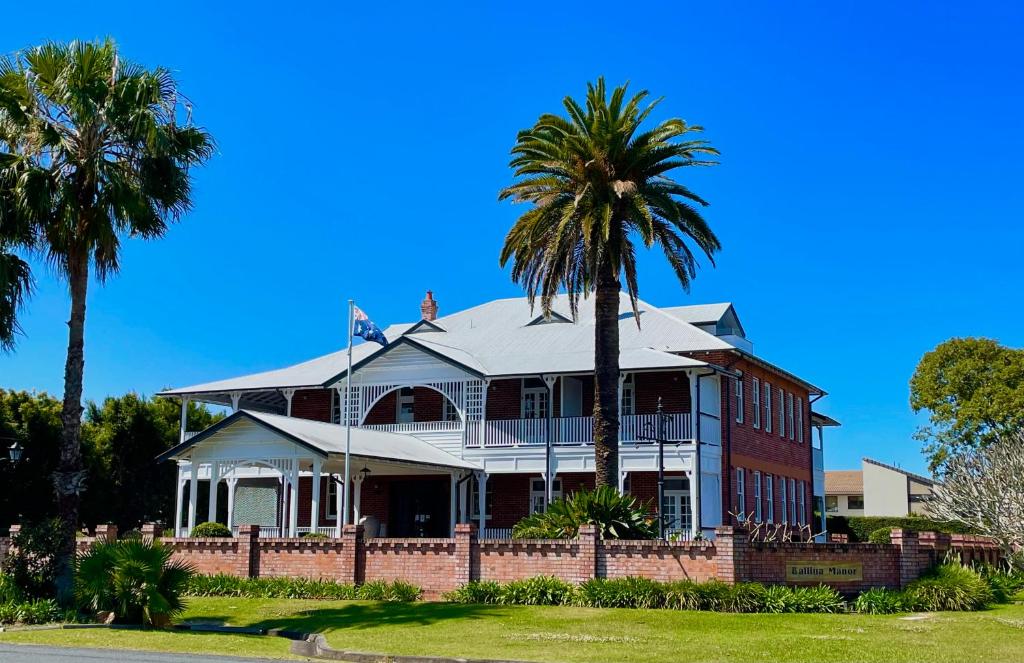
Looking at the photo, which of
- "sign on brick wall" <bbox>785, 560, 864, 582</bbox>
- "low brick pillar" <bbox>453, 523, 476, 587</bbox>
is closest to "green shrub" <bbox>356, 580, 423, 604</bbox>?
"low brick pillar" <bbox>453, 523, 476, 587</bbox>

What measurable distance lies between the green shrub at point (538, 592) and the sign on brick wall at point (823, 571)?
4.38 m

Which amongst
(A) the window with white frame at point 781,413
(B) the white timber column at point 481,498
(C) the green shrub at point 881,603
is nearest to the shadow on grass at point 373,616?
(C) the green shrub at point 881,603

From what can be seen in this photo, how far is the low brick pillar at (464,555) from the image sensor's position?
23578 millimetres

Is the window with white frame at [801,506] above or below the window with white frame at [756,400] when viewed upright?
below

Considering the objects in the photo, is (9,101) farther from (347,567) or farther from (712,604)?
(712,604)

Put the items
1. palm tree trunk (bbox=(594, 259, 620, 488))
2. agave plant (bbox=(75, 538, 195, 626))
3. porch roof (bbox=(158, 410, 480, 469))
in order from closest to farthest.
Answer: agave plant (bbox=(75, 538, 195, 626)) → palm tree trunk (bbox=(594, 259, 620, 488)) → porch roof (bbox=(158, 410, 480, 469))

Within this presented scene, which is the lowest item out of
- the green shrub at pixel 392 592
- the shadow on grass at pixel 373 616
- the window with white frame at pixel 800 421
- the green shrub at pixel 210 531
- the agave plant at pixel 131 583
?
the shadow on grass at pixel 373 616

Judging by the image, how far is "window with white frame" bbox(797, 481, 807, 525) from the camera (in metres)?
41.8

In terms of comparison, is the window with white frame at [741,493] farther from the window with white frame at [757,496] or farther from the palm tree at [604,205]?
the palm tree at [604,205]

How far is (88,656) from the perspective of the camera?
15.6m

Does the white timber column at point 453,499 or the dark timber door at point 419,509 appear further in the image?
the dark timber door at point 419,509

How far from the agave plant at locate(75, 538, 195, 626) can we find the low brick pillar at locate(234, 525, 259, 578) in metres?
5.60

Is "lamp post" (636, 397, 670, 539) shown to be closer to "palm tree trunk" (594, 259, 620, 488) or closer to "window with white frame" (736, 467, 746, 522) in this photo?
"palm tree trunk" (594, 259, 620, 488)

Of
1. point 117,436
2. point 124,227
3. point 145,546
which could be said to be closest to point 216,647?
point 145,546
